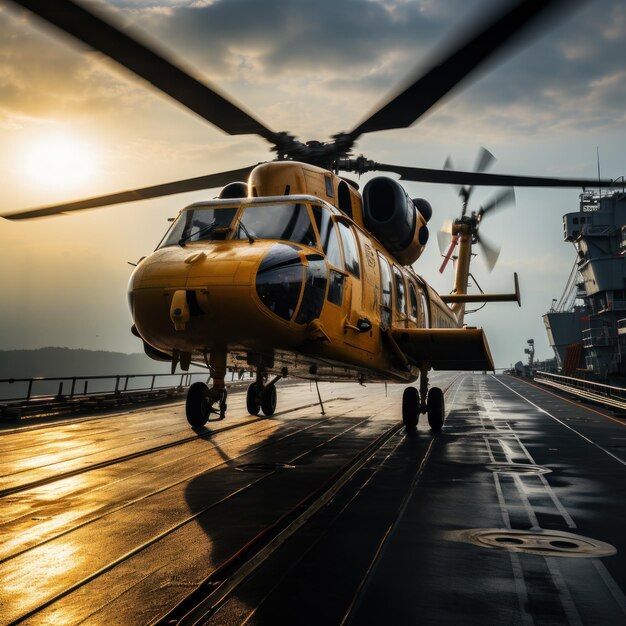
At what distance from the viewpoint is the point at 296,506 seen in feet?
24.3

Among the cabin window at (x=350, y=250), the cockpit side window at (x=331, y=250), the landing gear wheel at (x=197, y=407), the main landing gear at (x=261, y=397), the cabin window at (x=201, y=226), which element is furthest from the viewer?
the main landing gear at (x=261, y=397)

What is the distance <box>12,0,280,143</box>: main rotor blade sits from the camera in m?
5.48

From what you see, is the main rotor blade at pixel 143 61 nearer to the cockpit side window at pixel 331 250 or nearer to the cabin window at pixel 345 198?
the cockpit side window at pixel 331 250

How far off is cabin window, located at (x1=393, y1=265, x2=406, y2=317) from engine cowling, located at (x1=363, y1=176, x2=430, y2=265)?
1.98ft

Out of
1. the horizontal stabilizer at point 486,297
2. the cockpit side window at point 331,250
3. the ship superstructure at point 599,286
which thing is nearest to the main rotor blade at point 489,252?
the horizontal stabilizer at point 486,297

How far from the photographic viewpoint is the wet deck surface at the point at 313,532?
443cm

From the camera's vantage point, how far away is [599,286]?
6419 centimetres

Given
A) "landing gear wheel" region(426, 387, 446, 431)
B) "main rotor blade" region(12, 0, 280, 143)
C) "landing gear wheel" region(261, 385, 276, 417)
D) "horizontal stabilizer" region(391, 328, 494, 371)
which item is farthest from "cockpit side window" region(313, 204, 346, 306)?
"landing gear wheel" region(261, 385, 276, 417)

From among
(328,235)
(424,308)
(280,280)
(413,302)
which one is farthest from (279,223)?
(424,308)

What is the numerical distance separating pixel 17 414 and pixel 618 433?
54.6 ft

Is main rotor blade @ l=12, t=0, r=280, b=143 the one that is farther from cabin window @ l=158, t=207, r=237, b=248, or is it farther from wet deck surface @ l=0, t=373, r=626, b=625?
wet deck surface @ l=0, t=373, r=626, b=625

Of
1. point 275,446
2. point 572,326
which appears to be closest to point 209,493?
point 275,446

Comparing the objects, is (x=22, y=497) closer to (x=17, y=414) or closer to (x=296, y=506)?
(x=296, y=506)

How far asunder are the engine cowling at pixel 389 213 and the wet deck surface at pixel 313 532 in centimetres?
447
